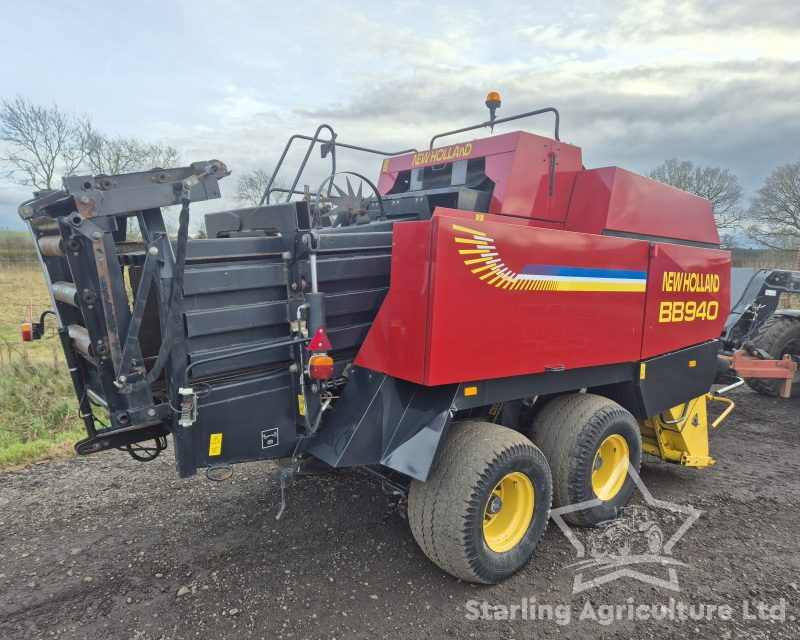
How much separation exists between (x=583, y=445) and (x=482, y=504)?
0.95m

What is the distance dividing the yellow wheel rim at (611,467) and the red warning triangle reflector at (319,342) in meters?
2.15

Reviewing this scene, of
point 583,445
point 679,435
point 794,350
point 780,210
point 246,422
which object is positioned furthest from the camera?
point 780,210

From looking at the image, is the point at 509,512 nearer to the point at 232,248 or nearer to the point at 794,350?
the point at 232,248

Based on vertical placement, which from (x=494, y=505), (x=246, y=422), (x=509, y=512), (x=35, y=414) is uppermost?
(x=246, y=422)

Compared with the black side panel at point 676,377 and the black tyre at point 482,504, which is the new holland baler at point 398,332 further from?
the black side panel at point 676,377

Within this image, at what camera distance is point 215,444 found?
101 inches

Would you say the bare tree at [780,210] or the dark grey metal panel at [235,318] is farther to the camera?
the bare tree at [780,210]

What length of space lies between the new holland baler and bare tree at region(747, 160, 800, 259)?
22.1 metres

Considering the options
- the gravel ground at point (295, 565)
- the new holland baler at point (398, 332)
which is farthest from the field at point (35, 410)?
the new holland baler at point (398, 332)

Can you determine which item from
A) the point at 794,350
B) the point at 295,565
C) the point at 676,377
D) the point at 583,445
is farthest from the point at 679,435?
the point at 794,350

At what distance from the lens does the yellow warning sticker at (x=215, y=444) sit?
256cm

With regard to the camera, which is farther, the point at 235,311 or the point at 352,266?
the point at 352,266

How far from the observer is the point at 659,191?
157 inches

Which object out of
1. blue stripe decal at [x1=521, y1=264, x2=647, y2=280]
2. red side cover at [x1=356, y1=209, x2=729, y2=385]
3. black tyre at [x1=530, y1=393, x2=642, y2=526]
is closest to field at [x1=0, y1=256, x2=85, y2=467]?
red side cover at [x1=356, y1=209, x2=729, y2=385]
